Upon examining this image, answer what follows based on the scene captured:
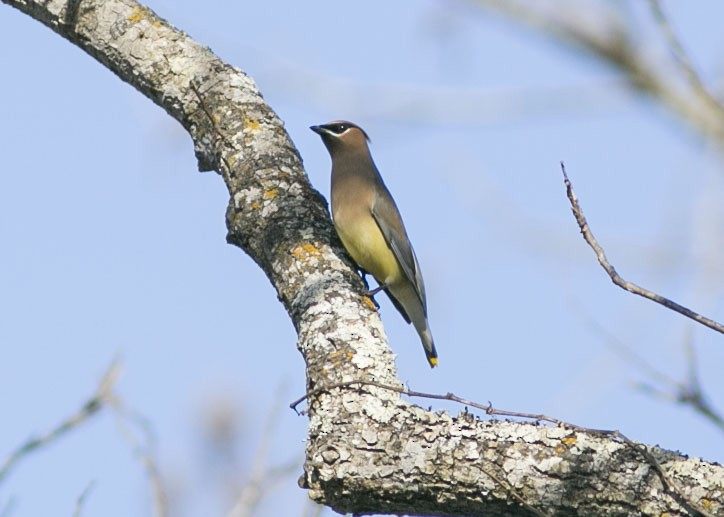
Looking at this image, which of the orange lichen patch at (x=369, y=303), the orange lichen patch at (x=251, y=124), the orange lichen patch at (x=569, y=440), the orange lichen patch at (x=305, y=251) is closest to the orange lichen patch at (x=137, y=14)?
the orange lichen patch at (x=251, y=124)

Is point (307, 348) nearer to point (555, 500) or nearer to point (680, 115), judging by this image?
point (555, 500)

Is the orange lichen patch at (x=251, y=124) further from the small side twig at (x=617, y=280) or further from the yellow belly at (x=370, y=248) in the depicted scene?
the small side twig at (x=617, y=280)

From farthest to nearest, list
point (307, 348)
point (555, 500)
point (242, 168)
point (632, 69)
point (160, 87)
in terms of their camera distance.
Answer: point (160, 87)
point (242, 168)
point (307, 348)
point (555, 500)
point (632, 69)

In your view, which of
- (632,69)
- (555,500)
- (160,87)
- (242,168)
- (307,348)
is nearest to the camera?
(632,69)

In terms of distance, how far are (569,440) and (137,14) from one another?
3.01 meters

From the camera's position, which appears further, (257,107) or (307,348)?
(257,107)

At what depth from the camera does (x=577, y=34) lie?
2.72m

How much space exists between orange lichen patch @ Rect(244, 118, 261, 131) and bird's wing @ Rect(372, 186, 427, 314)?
1.47 metres

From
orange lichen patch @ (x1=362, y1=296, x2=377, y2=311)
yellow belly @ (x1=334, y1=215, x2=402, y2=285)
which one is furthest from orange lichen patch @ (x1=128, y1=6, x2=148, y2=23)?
orange lichen patch @ (x1=362, y1=296, x2=377, y2=311)

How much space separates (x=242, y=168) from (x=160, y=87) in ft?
2.07

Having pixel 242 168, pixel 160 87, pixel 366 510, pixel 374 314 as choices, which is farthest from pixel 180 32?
pixel 366 510

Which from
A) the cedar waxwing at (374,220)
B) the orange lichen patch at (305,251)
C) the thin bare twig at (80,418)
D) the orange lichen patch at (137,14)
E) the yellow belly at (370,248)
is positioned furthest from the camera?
the cedar waxwing at (374,220)

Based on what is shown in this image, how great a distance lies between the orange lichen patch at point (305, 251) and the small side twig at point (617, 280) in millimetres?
1379

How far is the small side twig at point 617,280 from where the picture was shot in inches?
110
